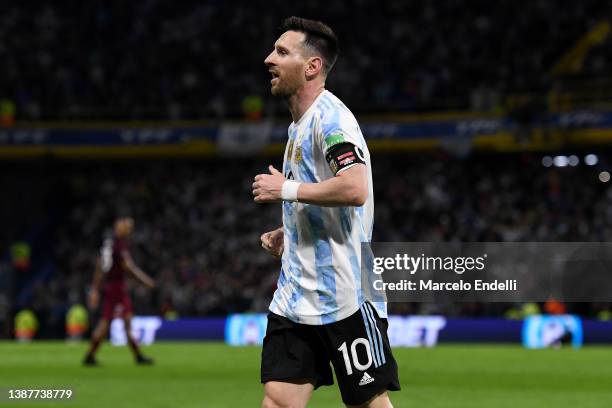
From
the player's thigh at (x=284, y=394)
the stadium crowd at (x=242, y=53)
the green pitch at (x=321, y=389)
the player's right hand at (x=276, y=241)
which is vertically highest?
the stadium crowd at (x=242, y=53)

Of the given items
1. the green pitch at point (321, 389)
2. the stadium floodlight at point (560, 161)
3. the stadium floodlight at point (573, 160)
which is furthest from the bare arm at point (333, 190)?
the stadium floodlight at point (573, 160)

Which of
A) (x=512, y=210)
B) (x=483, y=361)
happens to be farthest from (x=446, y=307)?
(x=483, y=361)

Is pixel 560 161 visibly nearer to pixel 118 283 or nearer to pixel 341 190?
pixel 118 283

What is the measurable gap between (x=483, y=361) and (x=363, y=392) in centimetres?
1238

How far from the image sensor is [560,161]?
30594 mm

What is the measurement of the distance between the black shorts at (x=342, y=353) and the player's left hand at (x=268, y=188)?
65 centimetres

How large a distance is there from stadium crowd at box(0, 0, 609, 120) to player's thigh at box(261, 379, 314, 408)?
85.8 ft

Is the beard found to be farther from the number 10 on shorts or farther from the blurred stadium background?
the blurred stadium background

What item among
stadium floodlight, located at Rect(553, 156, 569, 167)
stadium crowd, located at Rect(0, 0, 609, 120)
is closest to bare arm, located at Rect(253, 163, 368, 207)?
stadium crowd, located at Rect(0, 0, 609, 120)

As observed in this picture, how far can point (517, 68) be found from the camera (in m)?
31.7

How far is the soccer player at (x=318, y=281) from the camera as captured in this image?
201 inches

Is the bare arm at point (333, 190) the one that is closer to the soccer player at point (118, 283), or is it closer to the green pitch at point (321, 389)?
the green pitch at point (321, 389)

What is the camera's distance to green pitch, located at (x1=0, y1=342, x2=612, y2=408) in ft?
36.1

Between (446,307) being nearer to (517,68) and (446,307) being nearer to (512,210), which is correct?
(512,210)
